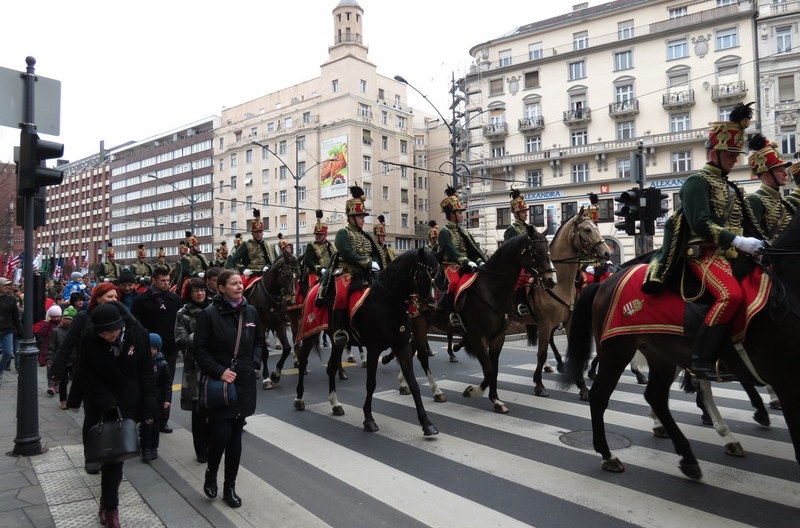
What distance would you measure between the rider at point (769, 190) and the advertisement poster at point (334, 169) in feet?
180

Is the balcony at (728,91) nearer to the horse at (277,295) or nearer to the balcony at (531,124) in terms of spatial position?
the balcony at (531,124)

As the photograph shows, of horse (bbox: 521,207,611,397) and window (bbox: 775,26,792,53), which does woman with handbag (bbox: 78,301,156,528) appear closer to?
horse (bbox: 521,207,611,397)

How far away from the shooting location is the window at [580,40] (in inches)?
1827

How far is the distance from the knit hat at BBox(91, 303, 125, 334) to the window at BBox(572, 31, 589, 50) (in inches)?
1931

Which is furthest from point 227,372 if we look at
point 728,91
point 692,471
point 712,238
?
point 728,91

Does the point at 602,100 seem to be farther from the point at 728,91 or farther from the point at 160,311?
the point at 160,311

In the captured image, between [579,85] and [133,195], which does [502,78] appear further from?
[133,195]

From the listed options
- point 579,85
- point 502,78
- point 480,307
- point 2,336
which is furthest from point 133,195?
point 480,307

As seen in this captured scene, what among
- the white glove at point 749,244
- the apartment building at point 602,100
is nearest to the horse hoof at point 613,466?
the white glove at point 749,244

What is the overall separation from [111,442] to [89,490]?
4.49ft

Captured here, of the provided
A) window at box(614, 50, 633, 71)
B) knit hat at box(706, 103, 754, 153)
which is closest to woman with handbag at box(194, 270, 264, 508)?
knit hat at box(706, 103, 754, 153)

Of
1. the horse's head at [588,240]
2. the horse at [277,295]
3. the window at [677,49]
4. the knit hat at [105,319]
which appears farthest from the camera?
the window at [677,49]

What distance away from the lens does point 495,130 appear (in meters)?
48.8

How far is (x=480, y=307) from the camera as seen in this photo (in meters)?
8.39
